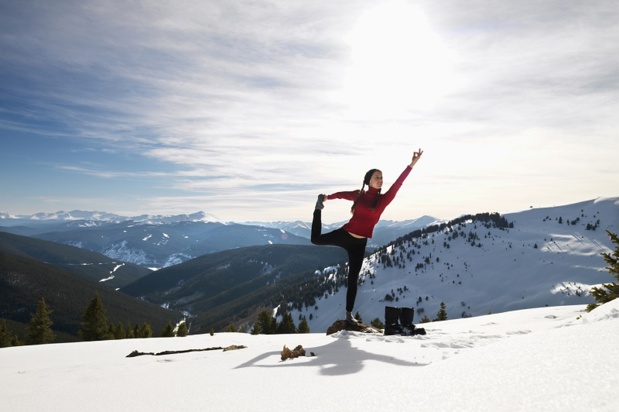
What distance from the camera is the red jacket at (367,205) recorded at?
726 centimetres

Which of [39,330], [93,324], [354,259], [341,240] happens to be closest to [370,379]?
[341,240]

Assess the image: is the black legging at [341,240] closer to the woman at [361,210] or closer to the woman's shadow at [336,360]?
the woman at [361,210]

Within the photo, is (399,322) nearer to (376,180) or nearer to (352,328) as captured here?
(352,328)

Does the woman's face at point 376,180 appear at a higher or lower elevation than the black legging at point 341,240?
higher

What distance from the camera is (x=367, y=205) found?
738cm

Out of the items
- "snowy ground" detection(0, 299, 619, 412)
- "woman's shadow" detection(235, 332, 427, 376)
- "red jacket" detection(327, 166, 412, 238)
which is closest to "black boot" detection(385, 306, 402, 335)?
"snowy ground" detection(0, 299, 619, 412)

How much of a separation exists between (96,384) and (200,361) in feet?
5.05

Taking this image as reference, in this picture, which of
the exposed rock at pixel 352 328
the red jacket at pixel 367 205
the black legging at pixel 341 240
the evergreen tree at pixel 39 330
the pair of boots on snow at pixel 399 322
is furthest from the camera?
the evergreen tree at pixel 39 330

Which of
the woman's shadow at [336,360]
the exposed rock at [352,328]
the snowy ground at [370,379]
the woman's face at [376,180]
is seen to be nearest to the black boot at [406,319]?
the exposed rock at [352,328]

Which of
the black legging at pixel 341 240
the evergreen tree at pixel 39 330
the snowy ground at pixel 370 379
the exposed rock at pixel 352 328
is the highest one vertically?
the black legging at pixel 341 240

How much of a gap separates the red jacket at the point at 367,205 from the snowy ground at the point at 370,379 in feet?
7.49

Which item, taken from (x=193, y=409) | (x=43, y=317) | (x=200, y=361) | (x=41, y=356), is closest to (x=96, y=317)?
(x=43, y=317)

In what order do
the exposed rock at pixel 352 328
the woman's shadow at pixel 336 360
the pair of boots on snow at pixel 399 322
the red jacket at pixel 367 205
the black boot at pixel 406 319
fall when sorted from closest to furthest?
the woman's shadow at pixel 336 360 < the red jacket at pixel 367 205 < the pair of boots on snow at pixel 399 322 < the black boot at pixel 406 319 < the exposed rock at pixel 352 328

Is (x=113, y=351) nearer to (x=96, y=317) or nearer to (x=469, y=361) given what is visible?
(x=469, y=361)
